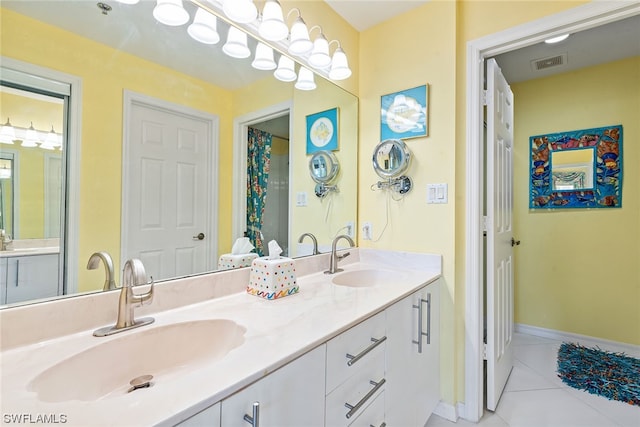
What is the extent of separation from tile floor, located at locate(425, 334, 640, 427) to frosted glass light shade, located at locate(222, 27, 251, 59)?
2.09m

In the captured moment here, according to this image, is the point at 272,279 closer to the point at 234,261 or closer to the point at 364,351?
the point at 234,261

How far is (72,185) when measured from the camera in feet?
2.89

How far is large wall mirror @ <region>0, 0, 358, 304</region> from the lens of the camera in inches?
31.7

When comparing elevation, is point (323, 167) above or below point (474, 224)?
above

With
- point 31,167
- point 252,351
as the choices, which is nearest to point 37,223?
point 31,167

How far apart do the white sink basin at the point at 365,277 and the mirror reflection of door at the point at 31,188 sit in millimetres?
1148

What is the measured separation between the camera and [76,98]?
896mm

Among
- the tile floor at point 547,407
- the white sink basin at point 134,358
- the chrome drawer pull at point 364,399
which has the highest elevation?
the white sink basin at point 134,358

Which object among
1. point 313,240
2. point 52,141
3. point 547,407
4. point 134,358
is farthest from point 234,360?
point 547,407

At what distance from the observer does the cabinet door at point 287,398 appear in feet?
A: 1.95

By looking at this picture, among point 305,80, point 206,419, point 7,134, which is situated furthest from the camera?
point 305,80

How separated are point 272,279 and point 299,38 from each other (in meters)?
1.14

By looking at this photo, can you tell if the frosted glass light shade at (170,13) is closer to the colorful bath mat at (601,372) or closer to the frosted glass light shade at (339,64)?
the frosted glass light shade at (339,64)

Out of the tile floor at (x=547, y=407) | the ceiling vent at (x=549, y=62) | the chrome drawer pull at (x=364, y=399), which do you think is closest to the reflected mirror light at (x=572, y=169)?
the ceiling vent at (x=549, y=62)
